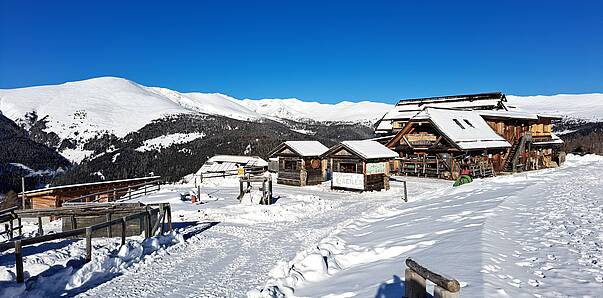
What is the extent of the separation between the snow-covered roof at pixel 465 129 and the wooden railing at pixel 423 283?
30068mm

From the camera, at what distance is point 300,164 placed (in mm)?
35062

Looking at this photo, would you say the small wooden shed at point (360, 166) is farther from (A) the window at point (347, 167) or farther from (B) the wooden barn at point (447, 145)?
(B) the wooden barn at point (447, 145)

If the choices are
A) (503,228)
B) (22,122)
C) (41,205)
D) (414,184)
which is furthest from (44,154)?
(503,228)

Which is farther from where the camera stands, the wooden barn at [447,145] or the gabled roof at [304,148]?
the gabled roof at [304,148]

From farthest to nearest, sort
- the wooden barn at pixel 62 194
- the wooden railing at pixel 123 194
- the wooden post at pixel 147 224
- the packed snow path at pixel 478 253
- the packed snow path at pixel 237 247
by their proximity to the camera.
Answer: the wooden railing at pixel 123 194
the wooden barn at pixel 62 194
the wooden post at pixel 147 224
the packed snow path at pixel 237 247
the packed snow path at pixel 478 253

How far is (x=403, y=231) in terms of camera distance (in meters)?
12.5

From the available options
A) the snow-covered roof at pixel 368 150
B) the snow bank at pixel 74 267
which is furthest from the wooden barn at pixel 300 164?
the snow bank at pixel 74 267

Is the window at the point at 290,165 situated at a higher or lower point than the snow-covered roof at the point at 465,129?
lower

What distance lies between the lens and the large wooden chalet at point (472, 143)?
34875 mm

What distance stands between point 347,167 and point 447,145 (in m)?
10.5

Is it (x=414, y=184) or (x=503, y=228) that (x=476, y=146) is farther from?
(x=503, y=228)

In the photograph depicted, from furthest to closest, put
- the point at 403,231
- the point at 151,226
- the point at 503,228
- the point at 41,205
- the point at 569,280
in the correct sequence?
the point at 41,205 → the point at 151,226 → the point at 403,231 → the point at 503,228 → the point at 569,280

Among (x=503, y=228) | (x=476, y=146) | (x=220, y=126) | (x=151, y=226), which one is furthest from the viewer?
(x=220, y=126)

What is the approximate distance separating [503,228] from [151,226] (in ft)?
38.6
